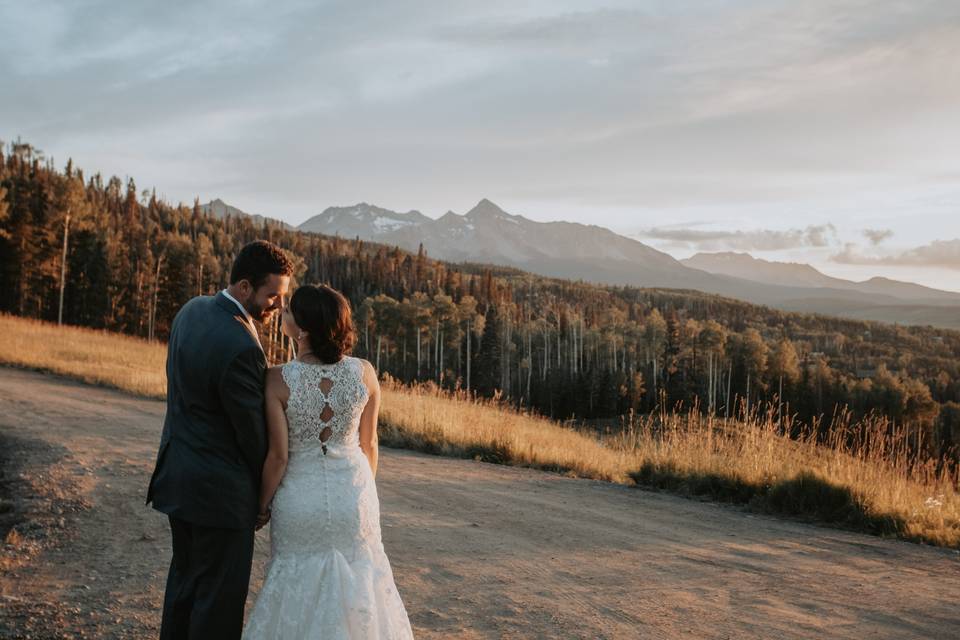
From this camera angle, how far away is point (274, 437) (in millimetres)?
3766

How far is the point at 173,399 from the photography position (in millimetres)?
3752

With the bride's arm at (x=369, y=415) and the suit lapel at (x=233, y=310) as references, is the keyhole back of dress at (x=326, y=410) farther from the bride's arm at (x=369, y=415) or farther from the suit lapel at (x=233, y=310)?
the suit lapel at (x=233, y=310)

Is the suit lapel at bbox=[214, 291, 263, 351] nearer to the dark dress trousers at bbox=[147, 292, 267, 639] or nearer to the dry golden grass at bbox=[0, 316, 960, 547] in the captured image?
the dark dress trousers at bbox=[147, 292, 267, 639]

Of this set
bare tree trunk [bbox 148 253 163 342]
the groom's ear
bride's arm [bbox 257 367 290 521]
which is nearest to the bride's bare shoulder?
bride's arm [bbox 257 367 290 521]

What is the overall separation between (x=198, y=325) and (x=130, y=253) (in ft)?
251

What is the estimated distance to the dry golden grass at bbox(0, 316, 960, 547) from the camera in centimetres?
927

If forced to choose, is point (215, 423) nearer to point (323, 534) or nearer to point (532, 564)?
point (323, 534)

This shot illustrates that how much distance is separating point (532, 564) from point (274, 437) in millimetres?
3844

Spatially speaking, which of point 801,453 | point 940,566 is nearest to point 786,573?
point 940,566

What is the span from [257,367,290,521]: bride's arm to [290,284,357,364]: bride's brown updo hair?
278 mm

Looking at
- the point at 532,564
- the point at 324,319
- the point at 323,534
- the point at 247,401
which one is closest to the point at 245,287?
the point at 324,319

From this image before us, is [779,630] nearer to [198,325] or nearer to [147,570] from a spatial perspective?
[198,325]

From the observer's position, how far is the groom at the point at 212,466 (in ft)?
11.6

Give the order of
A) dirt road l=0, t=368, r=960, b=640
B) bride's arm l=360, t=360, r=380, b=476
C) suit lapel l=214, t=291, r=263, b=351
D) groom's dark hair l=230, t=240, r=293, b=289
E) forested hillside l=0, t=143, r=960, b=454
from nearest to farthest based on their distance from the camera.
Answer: suit lapel l=214, t=291, r=263, b=351
groom's dark hair l=230, t=240, r=293, b=289
bride's arm l=360, t=360, r=380, b=476
dirt road l=0, t=368, r=960, b=640
forested hillside l=0, t=143, r=960, b=454
